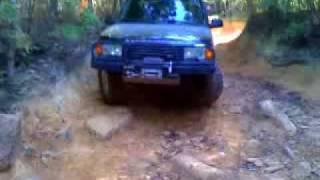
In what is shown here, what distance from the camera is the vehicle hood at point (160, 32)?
6.42 meters

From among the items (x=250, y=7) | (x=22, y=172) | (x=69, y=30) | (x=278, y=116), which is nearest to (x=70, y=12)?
(x=69, y=30)

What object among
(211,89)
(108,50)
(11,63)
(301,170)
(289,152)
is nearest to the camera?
(301,170)

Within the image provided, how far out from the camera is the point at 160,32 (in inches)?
259

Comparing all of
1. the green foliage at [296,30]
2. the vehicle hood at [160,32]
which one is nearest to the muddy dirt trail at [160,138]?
the vehicle hood at [160,32]

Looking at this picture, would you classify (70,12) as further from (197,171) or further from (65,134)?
(197,171)

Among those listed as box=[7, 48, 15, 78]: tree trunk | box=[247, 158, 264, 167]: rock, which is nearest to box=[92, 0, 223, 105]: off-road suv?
box=[7, 48, 15, 78]: tree trunk

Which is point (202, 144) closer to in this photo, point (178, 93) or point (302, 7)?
point (178, 93)

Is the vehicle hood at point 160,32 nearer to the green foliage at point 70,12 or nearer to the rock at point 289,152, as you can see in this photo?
the green foliage at point 70,12

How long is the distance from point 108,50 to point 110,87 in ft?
2.32

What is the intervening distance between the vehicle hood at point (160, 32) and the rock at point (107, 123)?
40.4 inches

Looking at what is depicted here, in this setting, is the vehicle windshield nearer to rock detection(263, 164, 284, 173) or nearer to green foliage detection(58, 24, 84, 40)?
green foliage detection(58, 24, 84, 40)

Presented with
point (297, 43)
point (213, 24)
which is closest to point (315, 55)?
point (297, 43)

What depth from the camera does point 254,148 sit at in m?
6.01

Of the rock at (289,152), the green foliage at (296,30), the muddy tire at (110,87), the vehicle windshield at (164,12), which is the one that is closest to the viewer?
the rock at (289,152)
